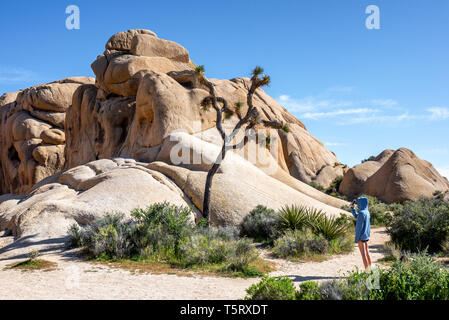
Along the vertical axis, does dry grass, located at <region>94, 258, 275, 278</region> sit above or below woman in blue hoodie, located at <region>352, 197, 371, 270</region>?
below

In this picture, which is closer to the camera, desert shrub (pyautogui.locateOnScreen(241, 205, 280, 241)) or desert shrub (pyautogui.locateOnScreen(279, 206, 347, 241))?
desert shrub (pyautogui.locateOnScreen(279, 206, 347, 241))

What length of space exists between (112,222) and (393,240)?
8.84m

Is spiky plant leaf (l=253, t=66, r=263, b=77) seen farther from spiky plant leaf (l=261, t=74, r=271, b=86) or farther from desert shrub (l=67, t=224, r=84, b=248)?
desert shrub (l=67, t=224, r=84, b=248)

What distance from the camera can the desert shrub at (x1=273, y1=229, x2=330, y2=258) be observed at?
1040 cm

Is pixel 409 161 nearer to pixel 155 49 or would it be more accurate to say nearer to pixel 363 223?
pixel 155 49

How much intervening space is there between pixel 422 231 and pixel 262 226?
5.07 meters

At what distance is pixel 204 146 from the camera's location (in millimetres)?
17547

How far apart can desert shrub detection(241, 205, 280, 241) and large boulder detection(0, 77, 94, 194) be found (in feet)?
92.0

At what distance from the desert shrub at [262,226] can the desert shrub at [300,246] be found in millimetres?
1407

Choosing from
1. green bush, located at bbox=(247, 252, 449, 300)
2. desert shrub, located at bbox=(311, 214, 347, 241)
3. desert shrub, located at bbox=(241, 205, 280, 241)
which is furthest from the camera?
desert shrub, located at bbox=(241, 205, 280, 241)

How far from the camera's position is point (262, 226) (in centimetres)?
1276

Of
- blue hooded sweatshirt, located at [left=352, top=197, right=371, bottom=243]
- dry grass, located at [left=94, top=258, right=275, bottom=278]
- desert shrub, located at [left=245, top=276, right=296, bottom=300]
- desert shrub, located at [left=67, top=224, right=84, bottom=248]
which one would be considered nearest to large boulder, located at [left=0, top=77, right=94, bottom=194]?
desert shrub, located at [left=67, top=224, right=84, bottom=248]
